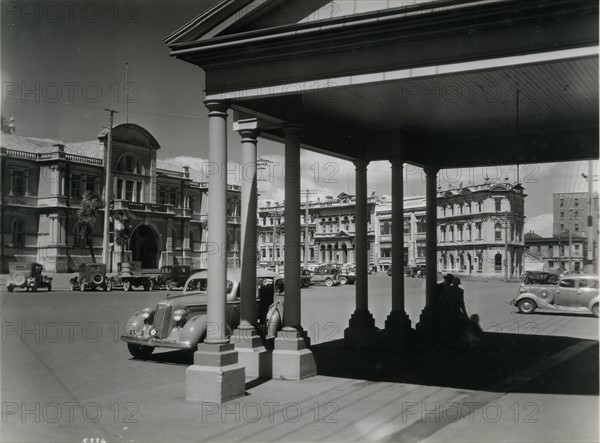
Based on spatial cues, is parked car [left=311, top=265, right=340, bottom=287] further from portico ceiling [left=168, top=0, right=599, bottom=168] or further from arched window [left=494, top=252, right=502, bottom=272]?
portico ceiling [left=168, top=0, right=599, bottom=168]

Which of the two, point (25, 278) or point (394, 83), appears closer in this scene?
point (394, 83)

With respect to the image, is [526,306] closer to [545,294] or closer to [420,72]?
[545,294]

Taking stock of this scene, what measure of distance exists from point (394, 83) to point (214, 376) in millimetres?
4873

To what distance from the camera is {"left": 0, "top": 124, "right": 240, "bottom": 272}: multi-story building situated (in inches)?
2346

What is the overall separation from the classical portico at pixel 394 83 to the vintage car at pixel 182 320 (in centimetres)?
212

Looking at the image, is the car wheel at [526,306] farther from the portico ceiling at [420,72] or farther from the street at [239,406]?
the portico ceiling at [420,72]

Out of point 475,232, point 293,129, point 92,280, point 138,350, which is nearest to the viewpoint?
point 293,129

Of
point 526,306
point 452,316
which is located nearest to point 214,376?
point 452,316

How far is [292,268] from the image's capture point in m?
10.4

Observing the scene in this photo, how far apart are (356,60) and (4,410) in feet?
21.2

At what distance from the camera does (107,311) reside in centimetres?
2345

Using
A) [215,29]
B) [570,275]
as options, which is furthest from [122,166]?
[215,29]

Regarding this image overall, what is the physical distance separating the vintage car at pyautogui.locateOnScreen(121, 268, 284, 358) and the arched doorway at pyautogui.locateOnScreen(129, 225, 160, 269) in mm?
59982

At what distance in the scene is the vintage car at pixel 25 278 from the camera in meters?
36.5
